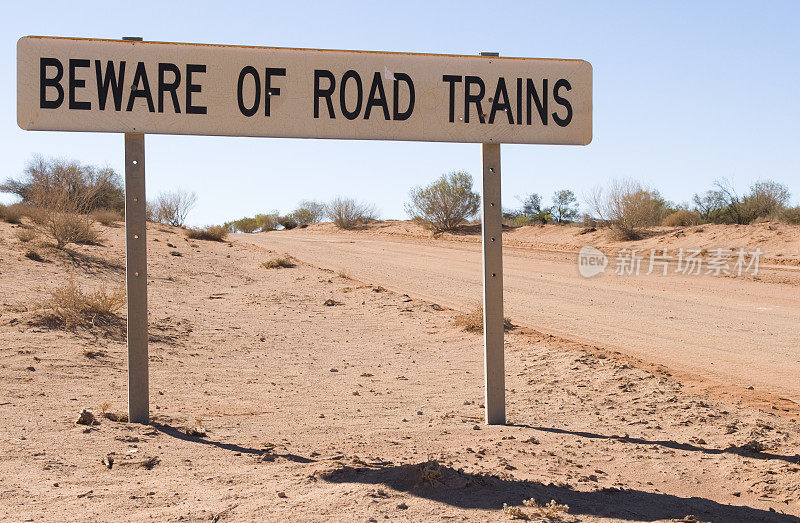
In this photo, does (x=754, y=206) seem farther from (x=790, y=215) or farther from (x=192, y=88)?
(x=192, y=88)

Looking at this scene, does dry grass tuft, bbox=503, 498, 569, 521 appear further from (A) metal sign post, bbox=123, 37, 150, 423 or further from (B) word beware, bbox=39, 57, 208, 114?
(B) word beware, bbox=39, 57, 208, 114

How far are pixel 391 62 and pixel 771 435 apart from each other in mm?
3633

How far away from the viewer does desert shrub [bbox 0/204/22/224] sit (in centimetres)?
1911

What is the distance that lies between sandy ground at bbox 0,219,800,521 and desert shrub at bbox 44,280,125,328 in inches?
8.7

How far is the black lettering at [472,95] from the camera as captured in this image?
15.3 ft

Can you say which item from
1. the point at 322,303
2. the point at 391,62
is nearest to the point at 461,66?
the point at 391,62

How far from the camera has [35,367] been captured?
241 inches

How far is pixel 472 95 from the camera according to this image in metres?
4.67

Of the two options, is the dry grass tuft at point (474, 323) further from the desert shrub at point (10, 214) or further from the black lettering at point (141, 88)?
the desert shrub at point (10, 214)

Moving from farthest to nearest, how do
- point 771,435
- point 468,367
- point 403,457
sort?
point 468,367 < point 771,435 < point 403,457

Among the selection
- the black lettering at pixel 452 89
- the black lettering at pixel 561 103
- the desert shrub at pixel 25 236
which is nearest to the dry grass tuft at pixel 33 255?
the desert shrub at pixel 25 236

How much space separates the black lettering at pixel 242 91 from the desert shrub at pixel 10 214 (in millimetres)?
17050

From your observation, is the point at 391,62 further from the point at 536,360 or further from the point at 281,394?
the point at 536,360

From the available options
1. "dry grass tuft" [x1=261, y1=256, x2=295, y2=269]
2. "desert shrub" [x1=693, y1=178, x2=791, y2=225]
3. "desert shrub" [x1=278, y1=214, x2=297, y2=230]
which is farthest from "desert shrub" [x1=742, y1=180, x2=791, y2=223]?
"desert shrub" [x1=278, y1=214, x2=297, y2=230]
